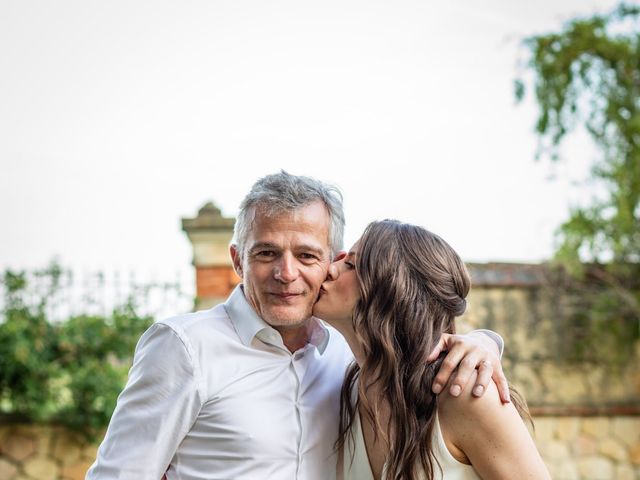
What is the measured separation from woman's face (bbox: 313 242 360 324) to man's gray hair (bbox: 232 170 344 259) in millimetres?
91

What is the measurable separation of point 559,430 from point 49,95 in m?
6.55

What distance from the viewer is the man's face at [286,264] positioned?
8.28 feet

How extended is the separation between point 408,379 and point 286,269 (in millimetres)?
521

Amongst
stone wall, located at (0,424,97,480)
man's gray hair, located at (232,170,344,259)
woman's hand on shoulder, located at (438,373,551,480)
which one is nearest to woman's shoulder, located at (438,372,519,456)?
woman's hand on shoulder, located at (438,373,551,480)

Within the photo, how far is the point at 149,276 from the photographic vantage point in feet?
21.0

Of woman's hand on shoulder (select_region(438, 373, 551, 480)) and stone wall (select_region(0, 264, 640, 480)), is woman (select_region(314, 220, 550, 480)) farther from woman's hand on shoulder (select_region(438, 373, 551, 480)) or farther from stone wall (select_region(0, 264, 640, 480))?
stone wall (select_region(0, 264, 640, 480))

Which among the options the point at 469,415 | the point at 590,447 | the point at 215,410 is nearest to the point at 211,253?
the point at 215,410

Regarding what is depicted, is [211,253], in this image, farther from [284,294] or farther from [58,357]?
[284,294]

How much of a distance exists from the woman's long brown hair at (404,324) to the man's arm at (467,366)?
54mm

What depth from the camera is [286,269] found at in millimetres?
2508

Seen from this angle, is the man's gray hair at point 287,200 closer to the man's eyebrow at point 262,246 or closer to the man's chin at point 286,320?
the man's eyebrow at point 262,246

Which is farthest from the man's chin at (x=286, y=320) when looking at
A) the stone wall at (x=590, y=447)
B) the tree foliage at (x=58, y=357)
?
the stone wall at (x=590, y=447)

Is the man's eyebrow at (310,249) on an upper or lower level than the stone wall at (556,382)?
upper

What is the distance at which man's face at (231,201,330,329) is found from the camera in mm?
2523
